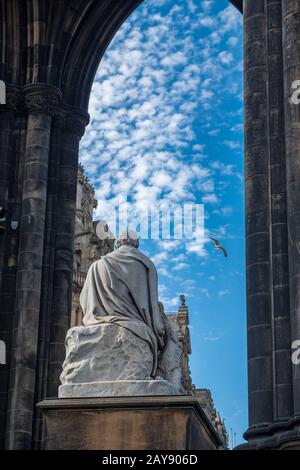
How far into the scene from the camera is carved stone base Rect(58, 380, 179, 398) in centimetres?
1200

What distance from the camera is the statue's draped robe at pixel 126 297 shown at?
41.3 ft

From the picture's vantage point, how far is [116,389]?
12016 millimetres

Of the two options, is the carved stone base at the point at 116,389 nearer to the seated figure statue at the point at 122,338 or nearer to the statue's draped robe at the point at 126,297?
the seated figure statue at the point at 122,338

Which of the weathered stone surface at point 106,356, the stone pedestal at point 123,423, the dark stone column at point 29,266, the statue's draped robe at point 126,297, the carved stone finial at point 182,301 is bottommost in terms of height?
the stone pedestal at point 123,423

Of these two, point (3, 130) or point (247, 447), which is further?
point (3, 130)

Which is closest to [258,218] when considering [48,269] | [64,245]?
[48,269]

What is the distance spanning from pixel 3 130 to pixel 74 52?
2802mm

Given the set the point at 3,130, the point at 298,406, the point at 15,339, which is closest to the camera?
the point at 298,406

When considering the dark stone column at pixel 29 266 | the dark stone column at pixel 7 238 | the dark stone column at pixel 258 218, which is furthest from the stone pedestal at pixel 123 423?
the dark stone column at pixel 7 238

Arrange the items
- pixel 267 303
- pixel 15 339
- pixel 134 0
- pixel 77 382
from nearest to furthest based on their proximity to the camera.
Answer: pixel 77 382
pixel 267 303
pixel 15 339
pixel 134 0

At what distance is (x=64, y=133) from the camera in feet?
77.5

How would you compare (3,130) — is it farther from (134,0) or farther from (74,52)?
(134,0)

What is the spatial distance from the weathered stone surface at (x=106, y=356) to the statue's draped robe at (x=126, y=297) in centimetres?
15
